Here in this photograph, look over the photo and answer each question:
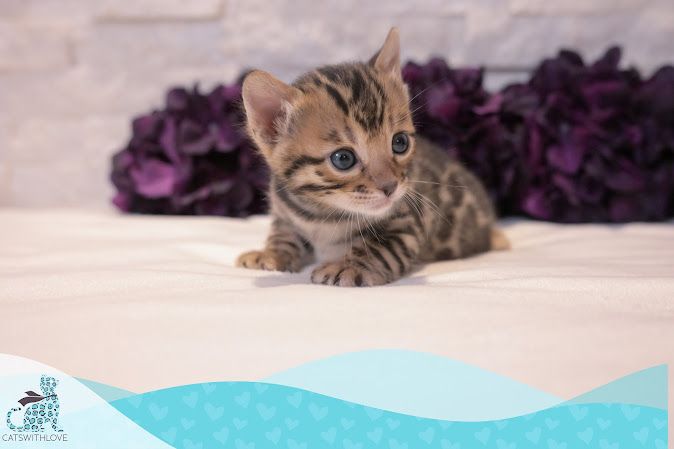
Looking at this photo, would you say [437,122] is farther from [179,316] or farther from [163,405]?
[163,405]

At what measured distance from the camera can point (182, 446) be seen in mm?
710

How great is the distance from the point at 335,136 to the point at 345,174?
0.27 ft

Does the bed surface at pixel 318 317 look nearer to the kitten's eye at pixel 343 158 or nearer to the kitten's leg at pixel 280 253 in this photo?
the kitten's leg at pixel 280 253

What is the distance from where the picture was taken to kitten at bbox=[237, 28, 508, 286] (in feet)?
3.80

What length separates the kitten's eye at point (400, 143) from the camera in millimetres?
1238

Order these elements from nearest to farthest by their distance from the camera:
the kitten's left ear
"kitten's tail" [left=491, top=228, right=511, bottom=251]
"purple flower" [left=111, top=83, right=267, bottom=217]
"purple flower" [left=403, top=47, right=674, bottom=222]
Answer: the kitten's left ear < "kitten's tail" [left=491, top=228, right=511, bottom=251] < "purple flower" [left=403, top=47, right=674, bottom=222] < "purple flower" [left=111, top=83, right=267, bottom=217]

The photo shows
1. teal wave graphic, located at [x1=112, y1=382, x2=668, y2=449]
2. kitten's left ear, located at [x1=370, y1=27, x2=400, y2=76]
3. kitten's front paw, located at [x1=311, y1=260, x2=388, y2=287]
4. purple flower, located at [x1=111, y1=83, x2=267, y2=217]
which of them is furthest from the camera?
purple flower, located at [x1=111, y1=83, x2=267, y2=217]

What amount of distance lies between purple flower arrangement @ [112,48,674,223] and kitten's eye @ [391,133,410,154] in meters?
0.59

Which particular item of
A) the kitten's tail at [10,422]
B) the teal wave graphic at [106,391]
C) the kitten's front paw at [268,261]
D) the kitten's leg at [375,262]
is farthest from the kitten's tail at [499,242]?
the kitten's tail at [10,422]

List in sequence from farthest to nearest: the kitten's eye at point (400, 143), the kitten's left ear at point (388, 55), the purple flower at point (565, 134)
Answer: the purple flower at point (565, 134) → the kitten's left ear at point (388, 55) → the kitten's eye at point (400, 143)

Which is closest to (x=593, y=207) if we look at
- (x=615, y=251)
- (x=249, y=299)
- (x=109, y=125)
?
(x=615, y=251)

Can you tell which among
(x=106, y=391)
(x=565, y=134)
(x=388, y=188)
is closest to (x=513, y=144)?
(x=565, y=134)

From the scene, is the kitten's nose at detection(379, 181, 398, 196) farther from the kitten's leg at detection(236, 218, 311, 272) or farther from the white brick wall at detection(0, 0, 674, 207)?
the white brick wall at detection(0, 0, 674, 207)

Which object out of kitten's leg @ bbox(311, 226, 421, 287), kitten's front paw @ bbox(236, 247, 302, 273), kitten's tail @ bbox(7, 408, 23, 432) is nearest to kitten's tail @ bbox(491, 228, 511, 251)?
kitten's leg @ bbox(311, 226, 421, 287)
